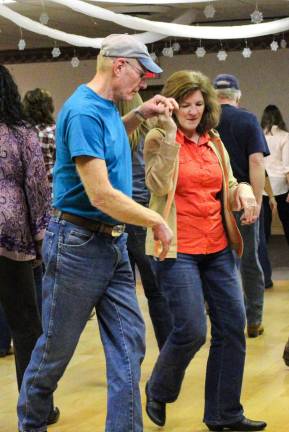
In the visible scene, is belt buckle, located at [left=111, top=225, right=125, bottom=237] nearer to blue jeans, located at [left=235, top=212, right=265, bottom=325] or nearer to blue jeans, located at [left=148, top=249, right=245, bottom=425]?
blue jeans, located at [left=148, top=249, right=245, bottom=425]

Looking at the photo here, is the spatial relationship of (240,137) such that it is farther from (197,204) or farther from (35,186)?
(35,186)

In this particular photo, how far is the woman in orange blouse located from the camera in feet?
12.7

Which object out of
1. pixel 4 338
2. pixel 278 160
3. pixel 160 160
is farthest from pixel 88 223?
pixel 278 160

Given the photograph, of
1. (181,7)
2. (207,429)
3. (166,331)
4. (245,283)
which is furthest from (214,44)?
(207,429)

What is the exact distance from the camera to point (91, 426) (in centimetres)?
421

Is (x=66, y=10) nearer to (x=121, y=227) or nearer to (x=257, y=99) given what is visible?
(x=257, y=99)

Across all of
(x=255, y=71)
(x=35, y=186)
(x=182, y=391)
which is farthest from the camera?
(x=255, y=71)

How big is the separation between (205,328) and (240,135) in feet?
6.83

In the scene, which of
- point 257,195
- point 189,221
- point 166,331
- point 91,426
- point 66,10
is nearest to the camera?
point 189,221

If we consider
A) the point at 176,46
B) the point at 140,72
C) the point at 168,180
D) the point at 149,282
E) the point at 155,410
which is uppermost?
the point at 140,72

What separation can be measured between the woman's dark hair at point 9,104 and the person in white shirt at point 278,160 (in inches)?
A: 182

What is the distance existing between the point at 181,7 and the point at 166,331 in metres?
7.27

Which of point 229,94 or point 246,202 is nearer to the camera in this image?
point 246,202

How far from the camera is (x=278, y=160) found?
344 inches
